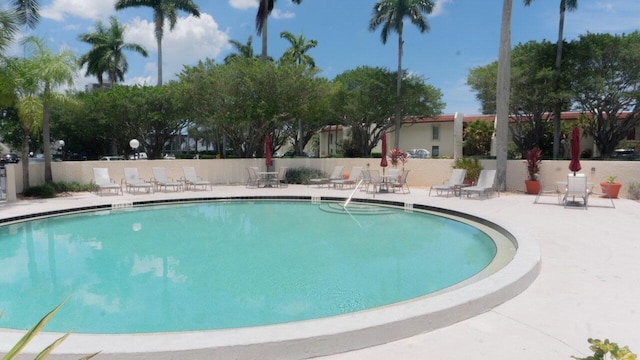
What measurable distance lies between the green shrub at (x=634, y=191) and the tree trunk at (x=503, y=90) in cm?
399

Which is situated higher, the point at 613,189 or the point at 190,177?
the point at 190,177

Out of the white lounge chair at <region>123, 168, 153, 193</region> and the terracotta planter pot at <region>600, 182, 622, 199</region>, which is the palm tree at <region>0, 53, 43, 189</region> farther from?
the terracotta planter pot at <region>600, 182, 622, 199</region>

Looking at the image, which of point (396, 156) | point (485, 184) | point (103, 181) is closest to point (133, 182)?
point (103, 181)

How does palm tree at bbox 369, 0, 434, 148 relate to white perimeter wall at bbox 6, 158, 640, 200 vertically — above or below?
above

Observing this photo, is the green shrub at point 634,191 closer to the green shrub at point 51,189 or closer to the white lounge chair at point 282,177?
the white lounge chair at point 282,177

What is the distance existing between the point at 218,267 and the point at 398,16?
26.6m

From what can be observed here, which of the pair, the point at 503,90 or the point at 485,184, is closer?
the point at 485,184

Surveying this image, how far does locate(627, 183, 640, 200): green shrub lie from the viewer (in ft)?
46.4

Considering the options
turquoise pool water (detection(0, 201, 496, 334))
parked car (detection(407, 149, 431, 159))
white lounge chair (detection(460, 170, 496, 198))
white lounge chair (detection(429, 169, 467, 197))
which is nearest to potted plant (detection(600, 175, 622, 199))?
white lounge chair (detection(460, 170, 496, 198))

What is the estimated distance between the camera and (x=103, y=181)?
15.7 m

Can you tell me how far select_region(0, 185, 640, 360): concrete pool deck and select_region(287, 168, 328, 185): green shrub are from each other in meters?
10.6

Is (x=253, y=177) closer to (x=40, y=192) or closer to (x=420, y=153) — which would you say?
(x=40, y=192)

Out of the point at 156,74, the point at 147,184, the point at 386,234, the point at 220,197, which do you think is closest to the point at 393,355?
the point at 386,234

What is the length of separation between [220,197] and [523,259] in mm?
11006
